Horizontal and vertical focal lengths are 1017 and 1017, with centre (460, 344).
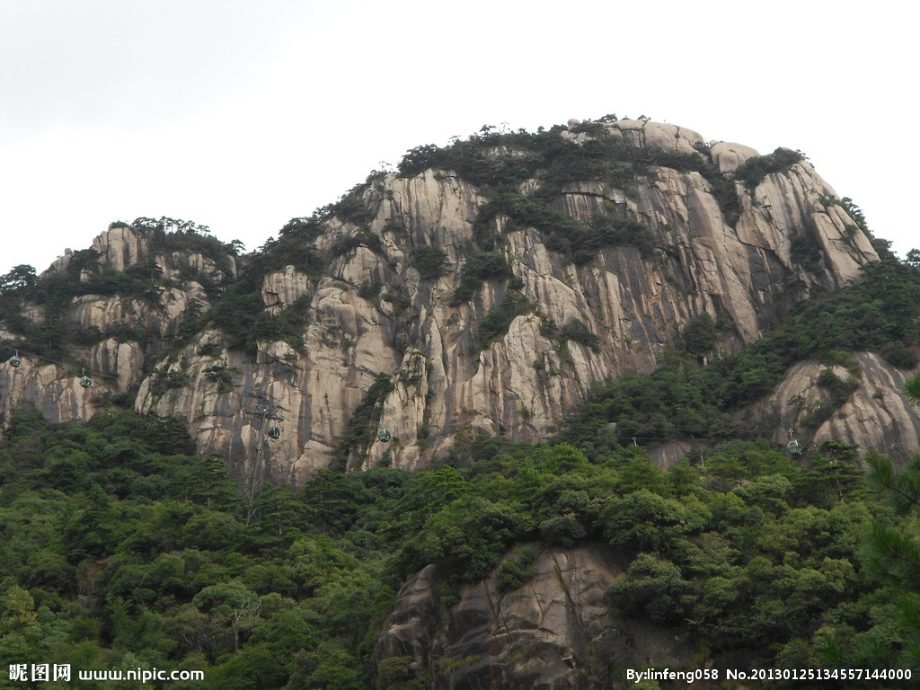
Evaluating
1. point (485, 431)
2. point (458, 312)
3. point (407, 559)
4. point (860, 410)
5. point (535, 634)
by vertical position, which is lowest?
point (535, 634)

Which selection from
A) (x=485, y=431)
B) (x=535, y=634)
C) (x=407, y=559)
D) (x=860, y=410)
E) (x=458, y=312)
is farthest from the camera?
(x=458, y=312)

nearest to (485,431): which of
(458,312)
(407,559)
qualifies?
(458,312)

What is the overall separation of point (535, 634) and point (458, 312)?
137 ft

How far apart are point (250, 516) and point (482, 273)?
91.4 feet

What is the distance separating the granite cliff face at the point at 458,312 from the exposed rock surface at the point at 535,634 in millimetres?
29714

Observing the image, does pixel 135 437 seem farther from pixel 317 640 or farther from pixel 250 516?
pixel 317 640

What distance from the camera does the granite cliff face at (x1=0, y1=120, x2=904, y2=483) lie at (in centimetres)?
6612

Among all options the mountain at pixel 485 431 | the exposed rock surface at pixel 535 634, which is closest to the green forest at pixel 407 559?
the mountain at pixel 485 431

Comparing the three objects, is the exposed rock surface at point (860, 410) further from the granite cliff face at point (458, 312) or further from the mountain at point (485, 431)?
the granite cliff face at point (458, 312)

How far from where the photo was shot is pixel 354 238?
7900 centimetres

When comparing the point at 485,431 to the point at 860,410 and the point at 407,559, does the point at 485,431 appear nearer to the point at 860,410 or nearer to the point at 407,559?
the point at 860,410

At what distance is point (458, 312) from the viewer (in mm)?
71562

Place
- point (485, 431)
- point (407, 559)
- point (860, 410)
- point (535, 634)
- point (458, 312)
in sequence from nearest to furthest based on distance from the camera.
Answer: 1. point (535, 634)
2. point (407, 559)
3. point (860, 410)
4. point (485, 431)
5. point (458, 312)

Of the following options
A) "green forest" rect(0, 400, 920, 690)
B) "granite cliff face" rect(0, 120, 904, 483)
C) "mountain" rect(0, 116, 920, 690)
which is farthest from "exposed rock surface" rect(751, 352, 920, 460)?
"granite cliff face" rect(0, 120, 904, 483)
